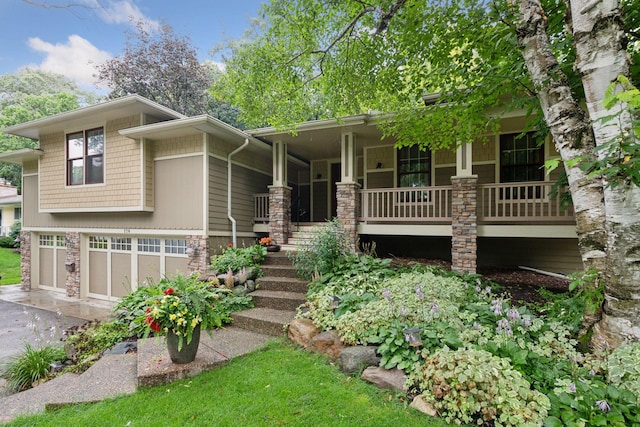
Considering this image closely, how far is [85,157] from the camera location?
Result: 866 centimetres

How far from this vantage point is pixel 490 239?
7.96m

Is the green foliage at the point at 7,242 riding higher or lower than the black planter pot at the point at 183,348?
lower

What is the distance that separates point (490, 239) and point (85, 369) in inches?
351

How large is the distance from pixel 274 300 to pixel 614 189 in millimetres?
4794

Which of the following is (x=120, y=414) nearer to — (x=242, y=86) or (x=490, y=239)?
(x=242, y=86)

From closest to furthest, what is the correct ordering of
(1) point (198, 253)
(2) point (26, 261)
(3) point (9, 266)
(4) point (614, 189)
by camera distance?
(4) point (614, 189)
(1) point (198, 253)
(2) point (26, 261)
(3) point (9, 266)

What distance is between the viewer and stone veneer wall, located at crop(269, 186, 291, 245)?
786cm

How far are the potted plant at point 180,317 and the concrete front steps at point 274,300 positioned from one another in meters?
1.25

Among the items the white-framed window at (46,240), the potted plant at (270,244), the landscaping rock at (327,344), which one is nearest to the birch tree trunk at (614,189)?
the landscaping rock at (327,344)

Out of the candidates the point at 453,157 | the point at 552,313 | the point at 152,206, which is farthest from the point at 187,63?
the point at 552,313

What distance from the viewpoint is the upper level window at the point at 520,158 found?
7.24 m

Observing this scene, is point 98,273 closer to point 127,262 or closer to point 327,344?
point 127,262

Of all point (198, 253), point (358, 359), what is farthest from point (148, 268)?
point (358, 359)

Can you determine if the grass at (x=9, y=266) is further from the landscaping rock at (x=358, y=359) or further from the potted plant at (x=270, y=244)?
the landscaping rock at (x=358, y=359)
